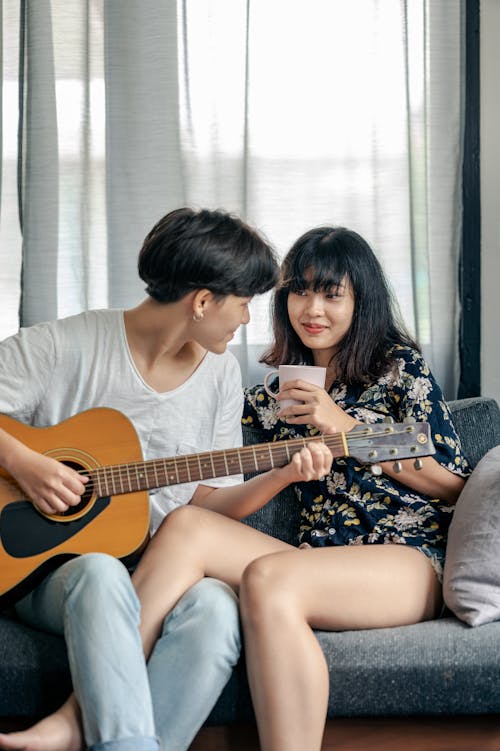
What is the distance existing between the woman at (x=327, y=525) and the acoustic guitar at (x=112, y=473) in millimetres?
83

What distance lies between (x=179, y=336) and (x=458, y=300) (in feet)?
3.47

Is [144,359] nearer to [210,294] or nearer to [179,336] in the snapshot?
[179,336]

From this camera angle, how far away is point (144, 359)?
1831 mm

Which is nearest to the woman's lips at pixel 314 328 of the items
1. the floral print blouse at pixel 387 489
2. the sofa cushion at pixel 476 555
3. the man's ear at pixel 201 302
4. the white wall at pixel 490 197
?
the floral print blouse at pixel 387 489

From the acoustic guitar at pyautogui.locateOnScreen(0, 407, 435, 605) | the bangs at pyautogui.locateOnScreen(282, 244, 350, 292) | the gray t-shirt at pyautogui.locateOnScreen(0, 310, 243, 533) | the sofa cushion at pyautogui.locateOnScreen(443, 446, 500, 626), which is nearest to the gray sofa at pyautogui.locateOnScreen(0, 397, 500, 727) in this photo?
the sofa cushion at pyautogui.locateOnScreen(443, 446, 500, 626)

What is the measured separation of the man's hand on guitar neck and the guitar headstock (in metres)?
0.51

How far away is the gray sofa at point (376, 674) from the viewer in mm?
1503

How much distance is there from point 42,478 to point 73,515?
94 millimetres

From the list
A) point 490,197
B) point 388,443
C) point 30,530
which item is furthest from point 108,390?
point 490,197

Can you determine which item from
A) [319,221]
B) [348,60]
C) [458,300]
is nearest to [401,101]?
[348,60]

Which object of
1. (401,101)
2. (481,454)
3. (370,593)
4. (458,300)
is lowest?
(370,593)

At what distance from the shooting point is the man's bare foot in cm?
135

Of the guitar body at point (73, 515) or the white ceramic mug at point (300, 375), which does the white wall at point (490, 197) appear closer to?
the white ceramic mug at point (300, 375)

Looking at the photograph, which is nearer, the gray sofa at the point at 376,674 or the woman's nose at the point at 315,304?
the gray sofa at the point at 376,674
